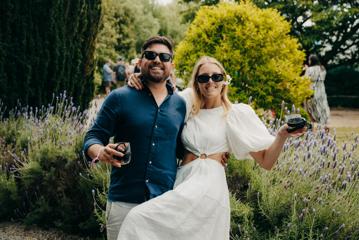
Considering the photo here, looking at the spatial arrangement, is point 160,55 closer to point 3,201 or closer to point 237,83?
point 3,201

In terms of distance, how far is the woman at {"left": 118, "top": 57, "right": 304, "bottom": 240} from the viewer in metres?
2.67

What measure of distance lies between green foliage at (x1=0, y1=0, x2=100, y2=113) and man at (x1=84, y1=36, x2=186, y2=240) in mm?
5170

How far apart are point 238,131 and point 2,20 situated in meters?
5.81

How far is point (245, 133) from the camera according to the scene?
3014 mm

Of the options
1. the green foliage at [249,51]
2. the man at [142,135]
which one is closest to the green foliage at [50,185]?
the man at [142,135]

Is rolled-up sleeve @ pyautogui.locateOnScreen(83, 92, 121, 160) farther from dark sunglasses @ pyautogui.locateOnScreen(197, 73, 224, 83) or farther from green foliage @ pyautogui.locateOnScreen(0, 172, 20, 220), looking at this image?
green foliage @ pyautogui.locateOnScreen(0, 172, 20, 220)

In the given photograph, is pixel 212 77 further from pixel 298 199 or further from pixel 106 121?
pixel 298 199

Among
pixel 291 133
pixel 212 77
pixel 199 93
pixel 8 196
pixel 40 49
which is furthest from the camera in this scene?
pixel 40 49

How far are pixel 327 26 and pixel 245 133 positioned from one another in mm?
21480

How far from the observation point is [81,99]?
881 cm

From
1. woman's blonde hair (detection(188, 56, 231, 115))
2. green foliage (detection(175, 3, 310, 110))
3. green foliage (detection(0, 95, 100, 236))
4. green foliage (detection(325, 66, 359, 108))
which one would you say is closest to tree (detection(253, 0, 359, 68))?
green foliage (detection(325, 66, 359, 108))

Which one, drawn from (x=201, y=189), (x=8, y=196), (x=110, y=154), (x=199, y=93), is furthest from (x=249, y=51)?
(x=110, y=154)

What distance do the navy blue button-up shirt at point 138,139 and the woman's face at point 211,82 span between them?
37cm

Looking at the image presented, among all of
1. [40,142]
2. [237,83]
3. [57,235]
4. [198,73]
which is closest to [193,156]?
[198,73]
